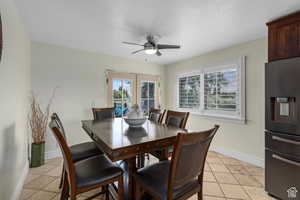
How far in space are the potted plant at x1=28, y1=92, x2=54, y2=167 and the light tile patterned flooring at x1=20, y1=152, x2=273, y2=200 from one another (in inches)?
6.4

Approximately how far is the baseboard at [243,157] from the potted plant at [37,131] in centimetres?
366

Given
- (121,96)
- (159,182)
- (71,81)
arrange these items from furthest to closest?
(121,96)
(71,81)
(159,182)

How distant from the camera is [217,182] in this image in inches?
87.0

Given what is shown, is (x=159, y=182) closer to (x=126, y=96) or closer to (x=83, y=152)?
(x=83, y=152)

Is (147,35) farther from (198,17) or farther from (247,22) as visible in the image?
(247,22)

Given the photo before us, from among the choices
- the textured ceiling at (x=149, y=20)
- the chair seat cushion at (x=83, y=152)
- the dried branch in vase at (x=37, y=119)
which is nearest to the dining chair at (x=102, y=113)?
the chair seat cushion at (x=83, y=152)

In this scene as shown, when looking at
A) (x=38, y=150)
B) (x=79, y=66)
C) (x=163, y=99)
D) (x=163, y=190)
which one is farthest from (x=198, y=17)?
(x=38, y=150)

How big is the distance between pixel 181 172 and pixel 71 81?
308 centimetres

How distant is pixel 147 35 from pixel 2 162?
244 centimetres

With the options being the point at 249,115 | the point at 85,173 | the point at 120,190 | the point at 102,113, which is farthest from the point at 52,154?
the point at 249,115

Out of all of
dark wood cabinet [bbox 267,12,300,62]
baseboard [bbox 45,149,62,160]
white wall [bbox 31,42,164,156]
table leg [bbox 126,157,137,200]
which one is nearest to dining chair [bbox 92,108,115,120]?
white wall [bbox 31,42,164,156]

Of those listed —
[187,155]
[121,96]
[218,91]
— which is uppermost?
[218,91]

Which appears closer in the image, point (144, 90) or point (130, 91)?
point (130, 91)

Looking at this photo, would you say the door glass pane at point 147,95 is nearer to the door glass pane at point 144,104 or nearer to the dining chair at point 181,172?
the door glass pane at point 144,104
